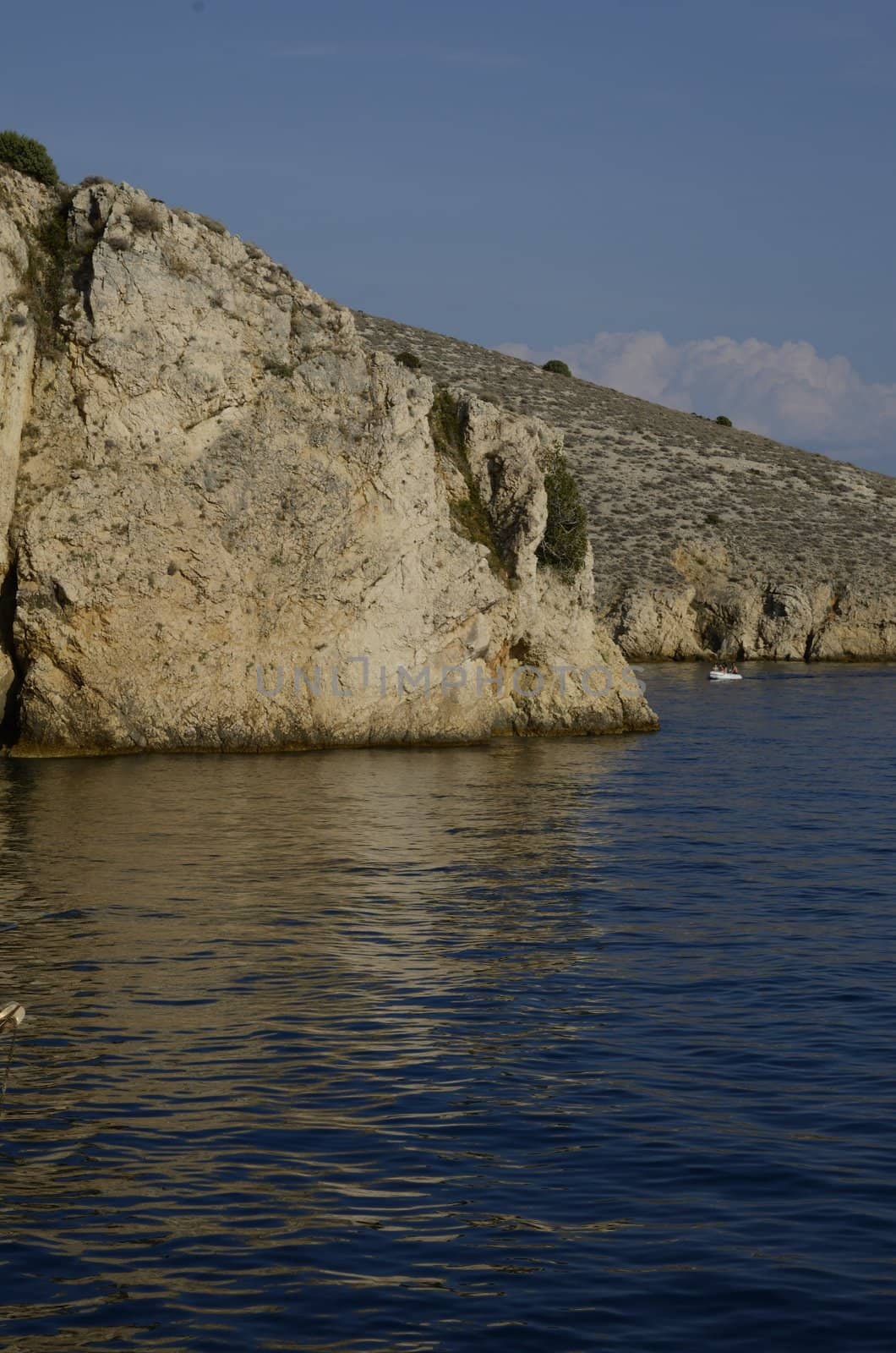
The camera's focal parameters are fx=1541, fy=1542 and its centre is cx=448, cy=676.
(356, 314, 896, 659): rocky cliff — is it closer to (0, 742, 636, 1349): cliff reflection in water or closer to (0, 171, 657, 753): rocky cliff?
(0, 171, 657, 753): rocky cliff

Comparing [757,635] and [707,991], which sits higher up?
[757,635]

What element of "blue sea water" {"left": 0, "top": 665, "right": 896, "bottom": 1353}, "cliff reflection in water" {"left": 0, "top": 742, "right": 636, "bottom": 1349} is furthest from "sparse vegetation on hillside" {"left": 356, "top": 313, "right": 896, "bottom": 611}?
"blue sea water" {"left": 0, "top": 665, "right": 896, "bottom": 1353}

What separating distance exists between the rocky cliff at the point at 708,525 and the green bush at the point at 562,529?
1998 centimetres

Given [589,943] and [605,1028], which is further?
[589,943]

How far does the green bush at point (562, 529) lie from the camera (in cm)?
4616

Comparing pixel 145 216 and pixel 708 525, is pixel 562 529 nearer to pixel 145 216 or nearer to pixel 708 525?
pixel 145 216

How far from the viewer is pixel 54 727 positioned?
36.1m

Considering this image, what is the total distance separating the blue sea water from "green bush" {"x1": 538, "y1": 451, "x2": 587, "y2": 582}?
61.4ft

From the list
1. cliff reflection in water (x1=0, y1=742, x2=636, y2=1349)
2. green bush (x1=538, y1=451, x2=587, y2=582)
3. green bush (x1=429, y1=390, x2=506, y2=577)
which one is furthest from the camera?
green bush (x1=538, y1=451, x2=587, y2=582)

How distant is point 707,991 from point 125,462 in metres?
24.0

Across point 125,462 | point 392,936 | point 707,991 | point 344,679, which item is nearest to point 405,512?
point 344,679

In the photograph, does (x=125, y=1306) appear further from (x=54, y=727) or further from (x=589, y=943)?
(x=54, y=727)

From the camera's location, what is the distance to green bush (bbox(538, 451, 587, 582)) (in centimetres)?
4616

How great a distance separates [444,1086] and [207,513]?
83.1 feet
